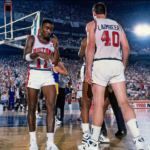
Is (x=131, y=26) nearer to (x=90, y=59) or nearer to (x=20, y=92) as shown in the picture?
(x=20, y=92)

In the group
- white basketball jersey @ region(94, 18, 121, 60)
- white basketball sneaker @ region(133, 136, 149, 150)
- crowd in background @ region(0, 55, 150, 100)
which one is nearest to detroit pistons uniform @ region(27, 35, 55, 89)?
white basketball jersey @ region(94, 18, 121, 60)

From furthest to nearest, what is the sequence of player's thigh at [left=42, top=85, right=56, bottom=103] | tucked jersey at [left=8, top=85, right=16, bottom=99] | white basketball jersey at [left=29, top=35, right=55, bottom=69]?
1. tucked jersey at [left=8, top=85, right=16, bottom=99]
2. white basketball jersey at [left=29, top=35, right=55, bottom=69]
3. player's thigh at [left=42, top=85, right=56, bottom=103]

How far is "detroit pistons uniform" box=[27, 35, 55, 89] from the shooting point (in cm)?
342

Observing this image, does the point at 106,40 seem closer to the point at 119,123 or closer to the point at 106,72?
the point at 106,72

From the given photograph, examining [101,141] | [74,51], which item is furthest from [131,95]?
[101,141]

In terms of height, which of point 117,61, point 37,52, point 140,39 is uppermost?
point 140,39

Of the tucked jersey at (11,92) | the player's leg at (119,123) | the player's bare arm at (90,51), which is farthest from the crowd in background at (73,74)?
the player's bare arm at (90,51)

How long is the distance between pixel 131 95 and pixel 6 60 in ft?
46.2

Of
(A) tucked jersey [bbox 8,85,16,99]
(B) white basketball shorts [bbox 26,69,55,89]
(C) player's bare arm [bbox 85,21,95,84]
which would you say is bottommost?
(A) tucked jersey [bbox 8,85,16,99]

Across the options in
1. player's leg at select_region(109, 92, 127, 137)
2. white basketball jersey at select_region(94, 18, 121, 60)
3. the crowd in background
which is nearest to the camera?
white basketball jersey at select_region(94, 18, 121, 60)

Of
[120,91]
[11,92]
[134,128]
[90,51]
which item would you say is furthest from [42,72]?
[11,92]

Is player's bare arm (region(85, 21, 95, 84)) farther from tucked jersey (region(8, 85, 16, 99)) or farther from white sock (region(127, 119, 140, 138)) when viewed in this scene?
tucked jersey (region(8, 85, 16, 99))

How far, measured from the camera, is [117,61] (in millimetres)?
2826

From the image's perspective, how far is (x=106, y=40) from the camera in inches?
110
